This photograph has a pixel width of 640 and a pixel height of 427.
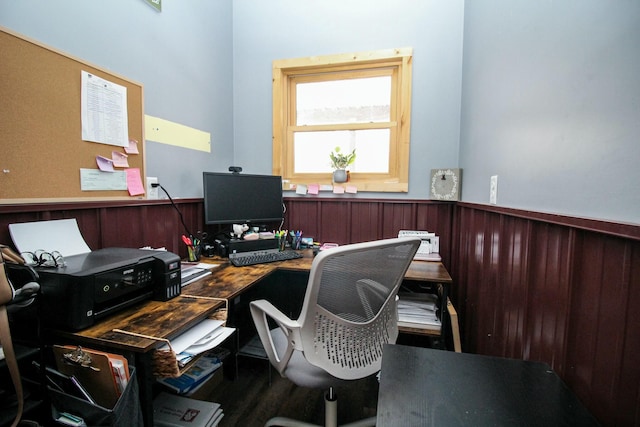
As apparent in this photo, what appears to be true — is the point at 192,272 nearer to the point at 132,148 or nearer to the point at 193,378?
the point at 193,378

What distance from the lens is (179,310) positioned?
41.5 inches

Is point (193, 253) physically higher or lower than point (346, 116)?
lower

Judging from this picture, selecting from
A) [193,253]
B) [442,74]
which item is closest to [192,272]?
[193,253]

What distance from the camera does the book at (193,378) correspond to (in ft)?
4.69

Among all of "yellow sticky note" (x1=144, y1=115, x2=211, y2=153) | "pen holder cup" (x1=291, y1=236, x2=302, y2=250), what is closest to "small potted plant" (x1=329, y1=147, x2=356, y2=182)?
"pen holder cup" (x1=291, y1=236, x2=302, y2=250)

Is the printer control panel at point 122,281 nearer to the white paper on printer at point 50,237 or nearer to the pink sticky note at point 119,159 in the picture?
the white paper on printer at point 50,237

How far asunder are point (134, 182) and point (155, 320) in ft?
2.91

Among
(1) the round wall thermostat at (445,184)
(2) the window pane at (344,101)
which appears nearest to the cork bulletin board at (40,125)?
(2) the window pane at (344,101)

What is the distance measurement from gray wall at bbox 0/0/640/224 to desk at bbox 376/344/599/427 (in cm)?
39

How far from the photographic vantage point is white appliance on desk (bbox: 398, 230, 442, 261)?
6.38ft

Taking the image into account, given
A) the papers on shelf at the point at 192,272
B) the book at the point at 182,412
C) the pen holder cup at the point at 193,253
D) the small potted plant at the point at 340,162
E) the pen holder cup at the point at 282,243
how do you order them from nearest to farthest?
the book at the point at 182,412 → the papers on shelf at the point at 192,272 → the pen holder cup at the point at 193,253 → the pen holder cup at the point at 282,243 → the small potted plant at the point at 340,162

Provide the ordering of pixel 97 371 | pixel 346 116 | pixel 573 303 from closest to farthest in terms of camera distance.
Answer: pixel 573 303, pixel 97 371, pixel 346 116

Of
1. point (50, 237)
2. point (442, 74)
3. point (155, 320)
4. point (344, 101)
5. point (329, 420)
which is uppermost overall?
point (442, 74)

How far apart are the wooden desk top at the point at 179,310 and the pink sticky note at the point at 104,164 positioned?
0.70m
